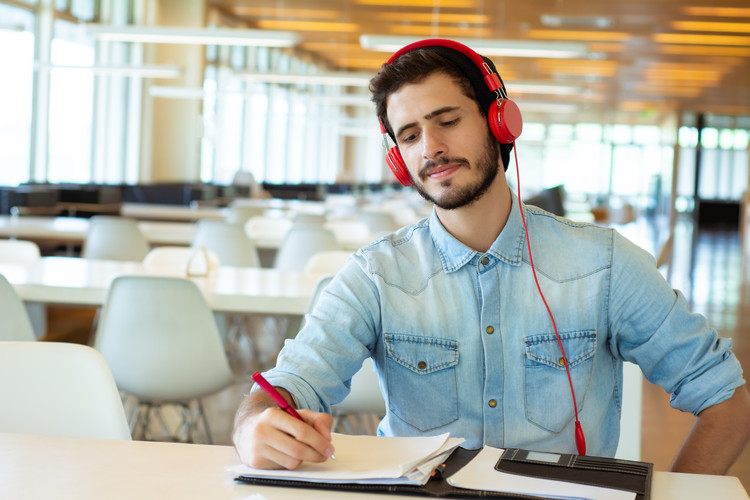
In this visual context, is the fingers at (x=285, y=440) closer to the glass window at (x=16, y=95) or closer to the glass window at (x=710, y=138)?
the glass window at (x=16, y=95)

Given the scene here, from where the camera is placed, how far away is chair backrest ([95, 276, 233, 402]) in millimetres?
2588

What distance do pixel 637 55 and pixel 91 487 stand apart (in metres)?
15.1

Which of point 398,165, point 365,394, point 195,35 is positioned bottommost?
point 365,394

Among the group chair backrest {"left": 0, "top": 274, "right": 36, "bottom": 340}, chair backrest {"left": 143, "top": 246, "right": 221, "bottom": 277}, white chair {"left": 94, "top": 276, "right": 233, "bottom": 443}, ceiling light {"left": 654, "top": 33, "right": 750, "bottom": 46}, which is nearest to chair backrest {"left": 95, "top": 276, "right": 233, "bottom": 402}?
white chair {"left": 94, "top": 276, "right": 233, "bottom": 443}

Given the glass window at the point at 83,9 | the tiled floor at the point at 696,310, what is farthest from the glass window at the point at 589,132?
the glass window at the point at 83,9

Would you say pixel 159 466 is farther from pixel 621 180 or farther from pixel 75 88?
pixel 621 180

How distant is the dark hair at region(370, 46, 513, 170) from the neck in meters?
0.13

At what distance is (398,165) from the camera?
1470mm

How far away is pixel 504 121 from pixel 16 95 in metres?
7.73

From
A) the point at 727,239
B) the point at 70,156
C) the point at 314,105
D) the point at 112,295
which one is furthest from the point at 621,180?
the point at 112,295

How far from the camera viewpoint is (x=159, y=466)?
3.54ft

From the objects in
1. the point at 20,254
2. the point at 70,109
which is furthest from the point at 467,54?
the point at 70,109

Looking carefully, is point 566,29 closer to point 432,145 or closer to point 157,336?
point 157,336

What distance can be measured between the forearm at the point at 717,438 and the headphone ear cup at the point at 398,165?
582mm
